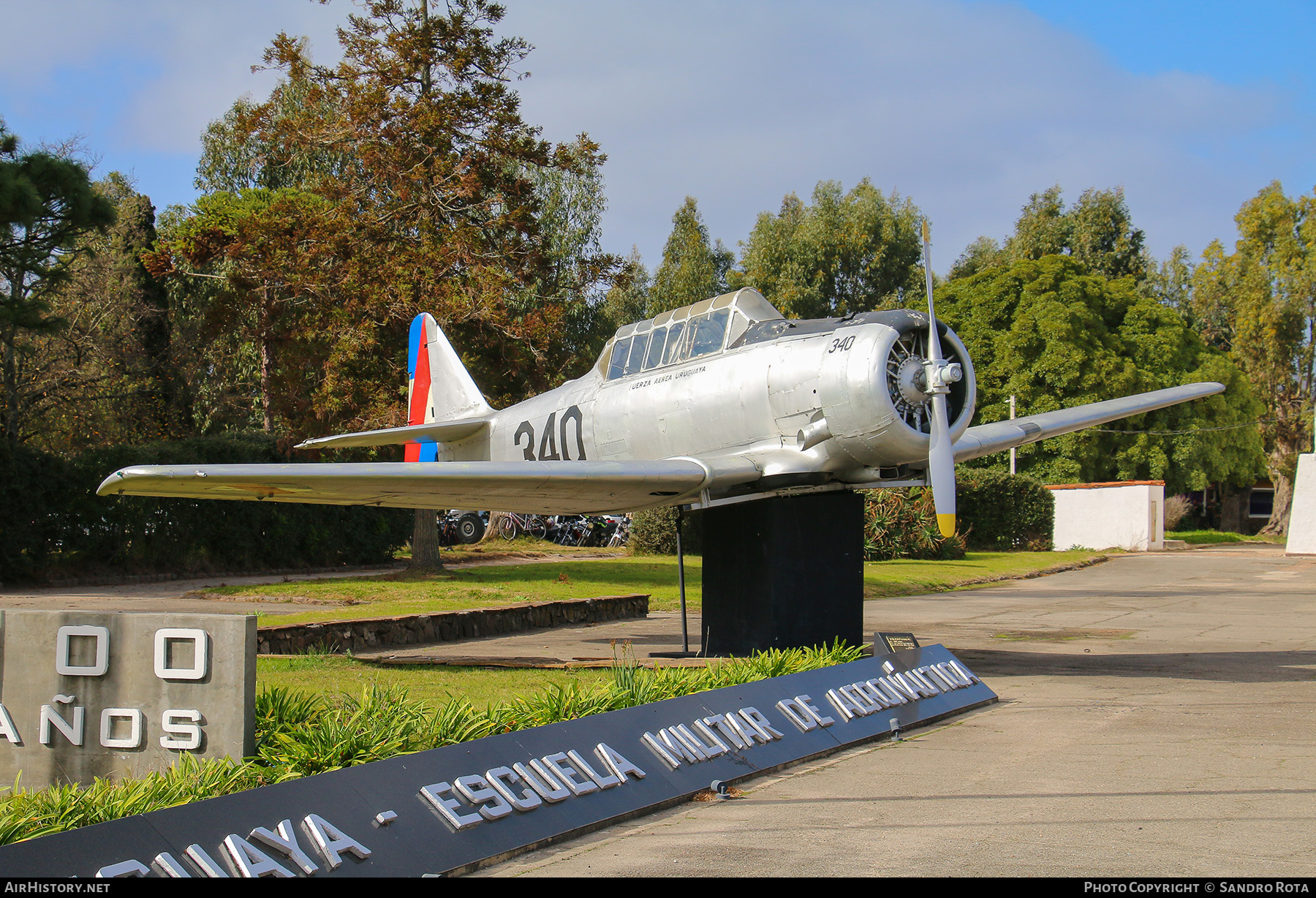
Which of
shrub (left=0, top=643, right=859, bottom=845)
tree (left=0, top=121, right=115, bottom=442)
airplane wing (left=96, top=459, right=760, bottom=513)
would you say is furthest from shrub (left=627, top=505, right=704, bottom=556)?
shrub (left=0, top=643, right=859, bottom=845)

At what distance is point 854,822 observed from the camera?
5.11 m

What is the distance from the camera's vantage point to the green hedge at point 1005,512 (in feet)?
121

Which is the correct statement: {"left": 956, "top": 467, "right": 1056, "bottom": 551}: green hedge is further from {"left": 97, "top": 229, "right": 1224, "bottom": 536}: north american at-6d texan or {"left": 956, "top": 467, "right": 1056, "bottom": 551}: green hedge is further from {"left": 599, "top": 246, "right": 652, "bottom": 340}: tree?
{"left": 97, "top": 229, "right": 1224, "bottom": 536}: north american at-6d texan

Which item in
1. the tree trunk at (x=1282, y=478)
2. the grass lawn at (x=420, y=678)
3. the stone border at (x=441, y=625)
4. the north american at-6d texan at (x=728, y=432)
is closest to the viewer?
the grass lawn at (x=420, y=678)

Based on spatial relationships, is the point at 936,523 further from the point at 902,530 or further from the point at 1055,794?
the point at 1055,794

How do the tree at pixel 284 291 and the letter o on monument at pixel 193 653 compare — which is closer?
the letter o on monument at pixel 193 653

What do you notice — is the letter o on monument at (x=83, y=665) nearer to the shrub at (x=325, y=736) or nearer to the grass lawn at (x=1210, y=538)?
the shrub at (x=325, y=736)

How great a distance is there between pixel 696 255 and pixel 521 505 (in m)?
40.8

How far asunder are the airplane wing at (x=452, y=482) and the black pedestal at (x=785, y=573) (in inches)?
23.3

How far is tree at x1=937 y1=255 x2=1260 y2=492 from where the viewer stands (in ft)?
147

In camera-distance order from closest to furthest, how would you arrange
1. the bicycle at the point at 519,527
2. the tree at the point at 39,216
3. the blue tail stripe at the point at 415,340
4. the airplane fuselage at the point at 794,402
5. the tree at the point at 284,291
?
the airplane fuselage at the point at 794,402
the tree at the point at 39,216
the blue tail stripe at the point at 415,340
the tree at the point at 284,291
the bicycle at the point at 519,527

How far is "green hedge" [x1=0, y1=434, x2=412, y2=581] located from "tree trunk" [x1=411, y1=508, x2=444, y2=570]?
11.1 ft

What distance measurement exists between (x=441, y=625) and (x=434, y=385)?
536 cm

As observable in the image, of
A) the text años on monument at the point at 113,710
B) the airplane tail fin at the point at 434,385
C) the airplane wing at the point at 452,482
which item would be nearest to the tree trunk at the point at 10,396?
the airplane tail fin at the point at 434,385
